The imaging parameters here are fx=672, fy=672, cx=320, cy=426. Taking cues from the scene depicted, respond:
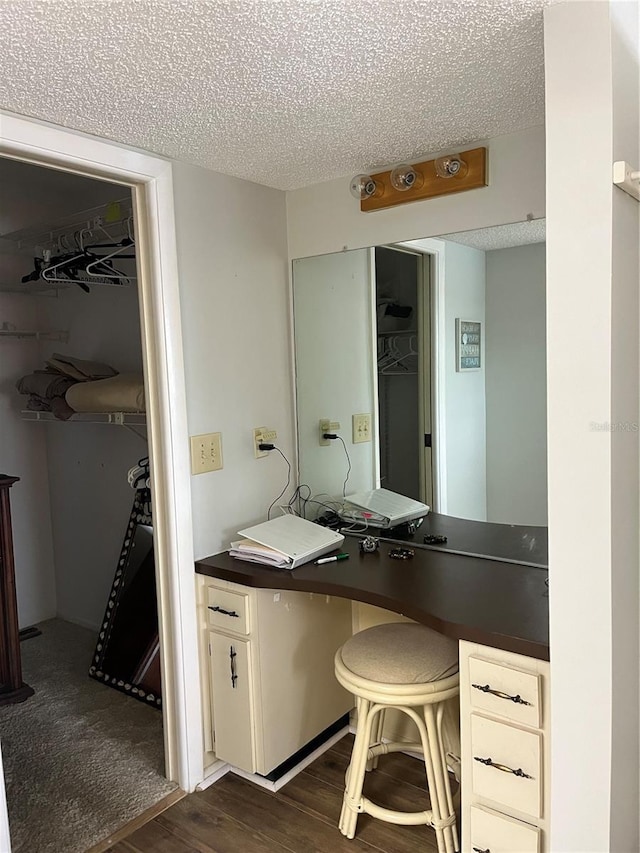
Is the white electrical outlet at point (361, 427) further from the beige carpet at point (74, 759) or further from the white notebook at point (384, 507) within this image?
the beige carpet at point (74, 759)

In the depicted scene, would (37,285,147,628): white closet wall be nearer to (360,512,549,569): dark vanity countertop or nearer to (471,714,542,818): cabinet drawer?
(360,512,549,569): dark vanity countertop

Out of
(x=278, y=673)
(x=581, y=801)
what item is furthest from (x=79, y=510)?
(x=581, y=801)

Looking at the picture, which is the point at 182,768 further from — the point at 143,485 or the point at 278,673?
the point at 143,485

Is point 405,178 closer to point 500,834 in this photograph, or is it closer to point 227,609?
point 227,609

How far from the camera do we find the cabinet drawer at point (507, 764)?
159cm


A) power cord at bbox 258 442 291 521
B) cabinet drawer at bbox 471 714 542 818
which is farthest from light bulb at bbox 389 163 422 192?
cabinet drawer at bbox 471 714 542 818

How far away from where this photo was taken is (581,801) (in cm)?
143

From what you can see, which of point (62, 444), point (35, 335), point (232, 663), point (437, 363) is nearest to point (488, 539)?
point (437, 363)

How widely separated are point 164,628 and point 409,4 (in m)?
1.92

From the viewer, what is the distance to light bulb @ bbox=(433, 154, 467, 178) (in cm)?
211

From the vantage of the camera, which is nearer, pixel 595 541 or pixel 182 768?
pixel 595 541

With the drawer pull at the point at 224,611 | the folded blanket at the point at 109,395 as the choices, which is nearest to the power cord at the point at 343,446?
the drawer pull at the point at 224,611

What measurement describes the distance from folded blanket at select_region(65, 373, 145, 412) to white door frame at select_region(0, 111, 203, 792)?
1.81ft

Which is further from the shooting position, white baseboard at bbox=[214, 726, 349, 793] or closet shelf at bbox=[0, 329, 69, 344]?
closet shelf at bbox=[0, 329, 69, 344]
